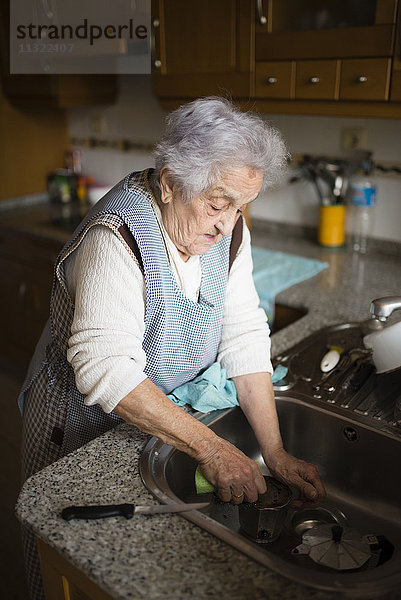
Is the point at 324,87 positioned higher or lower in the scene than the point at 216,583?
higher

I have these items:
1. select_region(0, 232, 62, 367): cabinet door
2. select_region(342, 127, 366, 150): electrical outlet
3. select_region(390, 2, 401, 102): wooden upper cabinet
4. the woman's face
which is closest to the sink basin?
the woman's face

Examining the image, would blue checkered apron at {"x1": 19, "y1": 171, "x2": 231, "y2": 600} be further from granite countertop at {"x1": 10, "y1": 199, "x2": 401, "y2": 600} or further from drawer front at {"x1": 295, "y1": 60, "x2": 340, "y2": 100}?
drawer front at {"x1": 295, "y1": 60, "x2": 340, "y2": 100}

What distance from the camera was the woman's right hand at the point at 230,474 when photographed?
971mm

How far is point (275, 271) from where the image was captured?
1.96 m

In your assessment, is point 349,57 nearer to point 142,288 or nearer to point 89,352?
point 142,288

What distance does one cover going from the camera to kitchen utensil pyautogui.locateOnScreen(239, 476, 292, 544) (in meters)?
1.02

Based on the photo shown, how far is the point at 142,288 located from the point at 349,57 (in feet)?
3.45

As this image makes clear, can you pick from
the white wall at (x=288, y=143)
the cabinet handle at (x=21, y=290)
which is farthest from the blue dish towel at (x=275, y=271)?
the cabinet handle at (x=21, y=290)

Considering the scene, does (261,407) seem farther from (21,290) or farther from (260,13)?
(21,290)

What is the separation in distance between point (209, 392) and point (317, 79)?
109 centimetres

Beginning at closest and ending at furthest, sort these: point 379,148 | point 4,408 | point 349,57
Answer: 1. point 349,57
2. point 379,148
3. point 4,408

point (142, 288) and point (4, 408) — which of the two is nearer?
point (142, 288)

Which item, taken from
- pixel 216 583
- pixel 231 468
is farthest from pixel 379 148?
pixel 216 583

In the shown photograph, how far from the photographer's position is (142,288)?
3.37 feet
